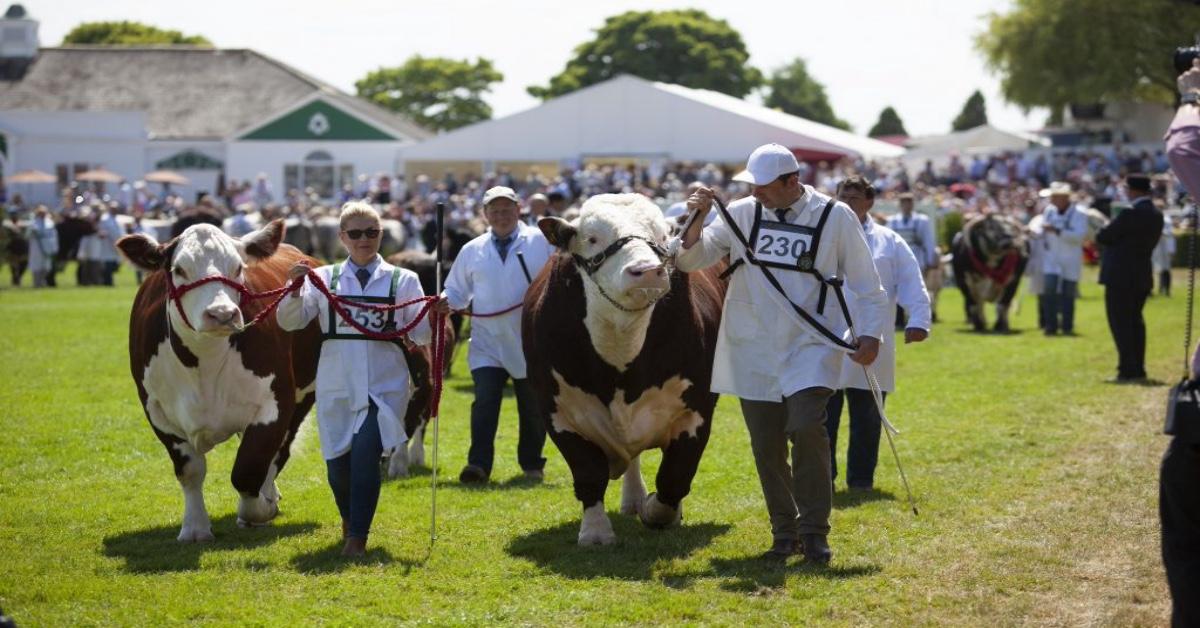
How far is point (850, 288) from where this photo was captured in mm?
7996

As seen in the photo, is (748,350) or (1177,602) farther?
(748,350)

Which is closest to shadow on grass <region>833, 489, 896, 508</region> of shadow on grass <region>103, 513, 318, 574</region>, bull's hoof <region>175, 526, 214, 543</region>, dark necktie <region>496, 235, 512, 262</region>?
dark necktie <region>496, 235, 512, 262</region>

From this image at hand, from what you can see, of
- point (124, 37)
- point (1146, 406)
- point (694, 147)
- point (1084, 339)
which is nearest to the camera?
point (1146, 406)

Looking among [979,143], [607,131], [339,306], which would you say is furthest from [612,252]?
[979,143]

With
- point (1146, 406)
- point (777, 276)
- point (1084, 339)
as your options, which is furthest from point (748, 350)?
point (1084, 339)

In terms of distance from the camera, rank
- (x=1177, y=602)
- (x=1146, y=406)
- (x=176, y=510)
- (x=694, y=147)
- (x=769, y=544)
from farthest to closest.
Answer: (x=694, y=147) → (x=1146, y=406) → (x=176, y=510) → (x=769, y=544) → (x=1177, y=602)

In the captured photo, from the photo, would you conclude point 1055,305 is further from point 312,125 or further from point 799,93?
point 799,93

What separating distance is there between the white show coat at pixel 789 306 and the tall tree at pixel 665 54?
272 ft

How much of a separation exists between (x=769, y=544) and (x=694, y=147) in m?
42.2

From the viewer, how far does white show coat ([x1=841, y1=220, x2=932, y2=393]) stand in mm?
9398

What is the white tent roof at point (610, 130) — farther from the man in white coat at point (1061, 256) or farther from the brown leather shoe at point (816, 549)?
the brown leather shoe at point (816, 549)

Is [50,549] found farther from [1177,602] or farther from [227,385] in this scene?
[1177,602]

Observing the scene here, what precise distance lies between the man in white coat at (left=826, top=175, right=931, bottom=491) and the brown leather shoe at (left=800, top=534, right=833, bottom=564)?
→ 1.87 m

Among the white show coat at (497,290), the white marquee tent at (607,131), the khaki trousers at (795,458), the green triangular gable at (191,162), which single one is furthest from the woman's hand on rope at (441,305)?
the green triangular gable at (191,162)
